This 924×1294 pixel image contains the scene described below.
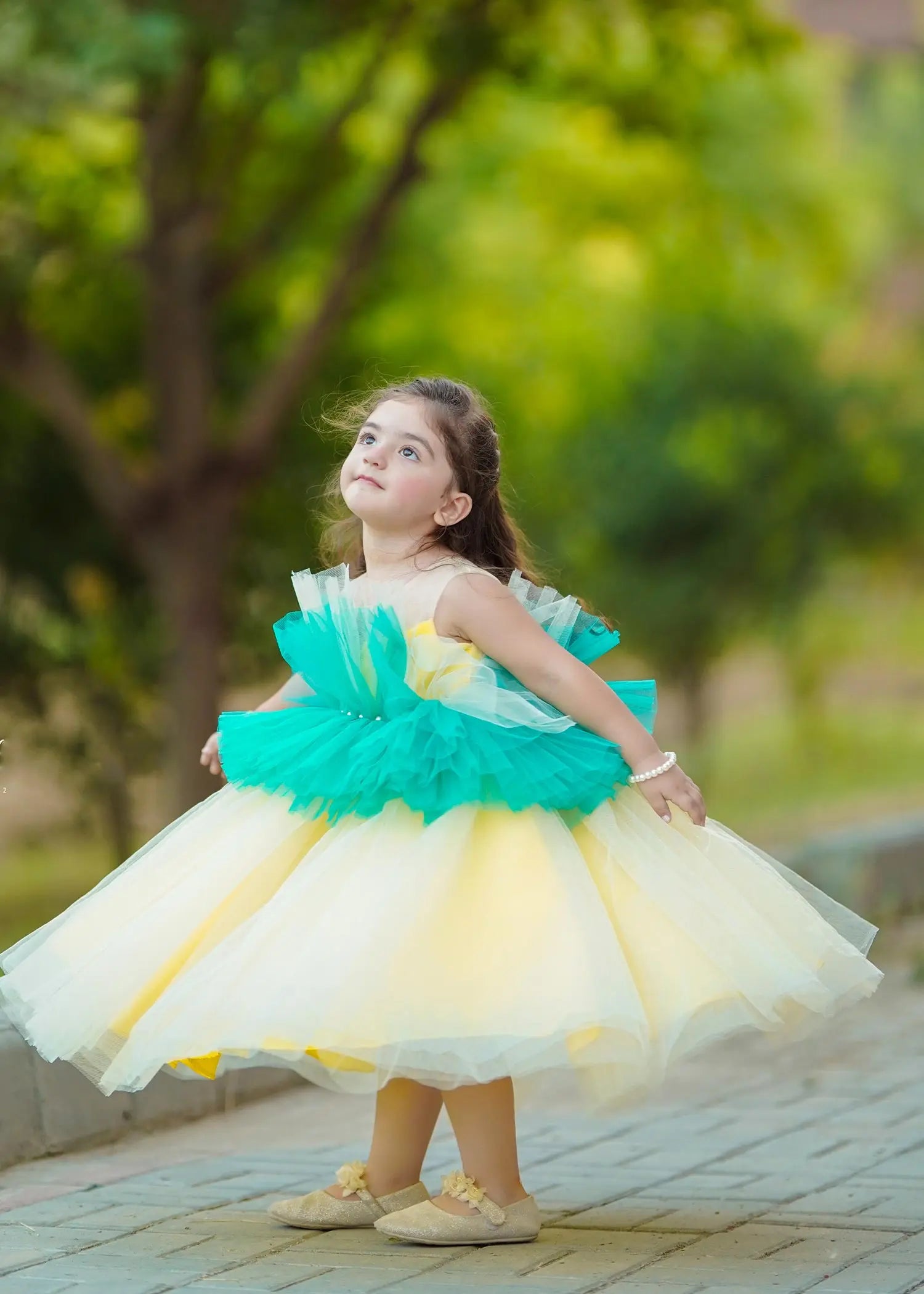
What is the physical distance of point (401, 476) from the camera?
3703mm

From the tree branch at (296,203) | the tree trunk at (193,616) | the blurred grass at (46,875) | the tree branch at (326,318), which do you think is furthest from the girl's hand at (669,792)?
the blurred grass at (46,875)

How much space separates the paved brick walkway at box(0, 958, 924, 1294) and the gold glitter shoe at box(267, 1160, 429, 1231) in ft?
0.09

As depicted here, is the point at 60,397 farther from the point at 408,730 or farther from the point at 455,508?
the point at 408,730

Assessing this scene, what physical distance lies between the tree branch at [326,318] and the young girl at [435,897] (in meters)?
7.02

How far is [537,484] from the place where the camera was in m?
14.7

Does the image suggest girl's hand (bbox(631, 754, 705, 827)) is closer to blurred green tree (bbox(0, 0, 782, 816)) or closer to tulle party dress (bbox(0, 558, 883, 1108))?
tulle party dress (bbox(0, 558, 883, 1108))

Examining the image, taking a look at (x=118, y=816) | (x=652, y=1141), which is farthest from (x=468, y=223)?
(x=652, y=1141)

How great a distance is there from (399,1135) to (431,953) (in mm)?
614

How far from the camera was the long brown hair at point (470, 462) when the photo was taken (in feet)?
12.4

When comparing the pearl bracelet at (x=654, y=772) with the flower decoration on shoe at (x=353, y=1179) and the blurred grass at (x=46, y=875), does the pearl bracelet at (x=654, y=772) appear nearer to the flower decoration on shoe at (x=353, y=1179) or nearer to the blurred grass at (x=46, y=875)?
the flower decoration on shoe at (x=353, y=1179)

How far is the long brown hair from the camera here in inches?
149

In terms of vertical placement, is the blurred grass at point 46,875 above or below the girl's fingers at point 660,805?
above

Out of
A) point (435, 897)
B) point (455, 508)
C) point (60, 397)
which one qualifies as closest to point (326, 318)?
point (60, 397)

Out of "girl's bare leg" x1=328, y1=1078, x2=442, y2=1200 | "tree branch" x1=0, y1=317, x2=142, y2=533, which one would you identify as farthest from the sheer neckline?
"tree branch" x1=0, y1=317, x2=142, y2=533
